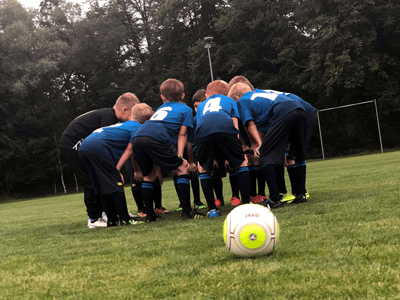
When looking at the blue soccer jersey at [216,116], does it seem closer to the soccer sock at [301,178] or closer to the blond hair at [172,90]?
the blond hair at [172,90]

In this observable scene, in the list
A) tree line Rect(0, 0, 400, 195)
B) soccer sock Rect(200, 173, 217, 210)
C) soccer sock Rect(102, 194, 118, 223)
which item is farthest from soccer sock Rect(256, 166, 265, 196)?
tree line Rect(0, 0, 400, 195)

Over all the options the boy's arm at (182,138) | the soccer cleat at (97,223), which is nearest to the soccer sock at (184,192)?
the boy's arm at (182,138)

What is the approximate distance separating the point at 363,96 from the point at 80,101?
999 inches

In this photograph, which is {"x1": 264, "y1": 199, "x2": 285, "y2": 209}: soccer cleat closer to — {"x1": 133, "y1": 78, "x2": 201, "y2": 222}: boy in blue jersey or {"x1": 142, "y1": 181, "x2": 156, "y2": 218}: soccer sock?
{"x1": 133, "y1": 78, "x2": 201, "y2": 222}: boy in blue jersey

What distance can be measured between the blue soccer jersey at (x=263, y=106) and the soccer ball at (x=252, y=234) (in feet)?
8.85

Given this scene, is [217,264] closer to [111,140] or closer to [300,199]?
[300,199]

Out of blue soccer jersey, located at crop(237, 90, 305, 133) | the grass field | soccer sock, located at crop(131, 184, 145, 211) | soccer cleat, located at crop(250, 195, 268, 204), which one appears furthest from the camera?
soccer sock, located at crop(131, 184, 145, 211)

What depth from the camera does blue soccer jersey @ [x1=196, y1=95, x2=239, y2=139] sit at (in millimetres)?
5027

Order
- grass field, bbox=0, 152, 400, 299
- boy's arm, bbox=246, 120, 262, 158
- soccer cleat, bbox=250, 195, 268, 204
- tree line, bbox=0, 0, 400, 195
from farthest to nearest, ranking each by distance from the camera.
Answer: tree line, bbox=0, 0, 400, 195
soccer cleat, bbox=250, 195, 268, 204
boy's arm, bbox=246, 120, 262, 158
grass field, bbox=0, 152, 400, 299

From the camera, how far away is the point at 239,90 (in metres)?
6.09

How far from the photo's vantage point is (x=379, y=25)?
25.4m

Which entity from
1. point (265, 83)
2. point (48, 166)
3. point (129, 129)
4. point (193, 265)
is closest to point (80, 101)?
point (48, 166)

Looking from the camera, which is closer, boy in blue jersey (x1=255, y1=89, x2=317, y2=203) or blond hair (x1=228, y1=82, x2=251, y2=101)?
boy in blue jersey (x1=255, y1=89, x2=317, y2=203)

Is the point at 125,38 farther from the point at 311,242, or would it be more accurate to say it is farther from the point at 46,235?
the point at 311,242
